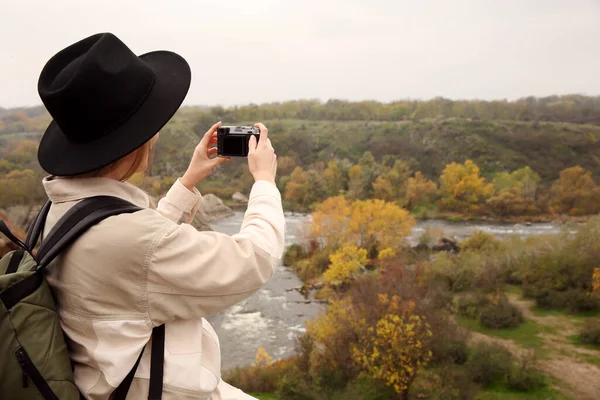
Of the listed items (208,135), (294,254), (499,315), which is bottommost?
(499,315)

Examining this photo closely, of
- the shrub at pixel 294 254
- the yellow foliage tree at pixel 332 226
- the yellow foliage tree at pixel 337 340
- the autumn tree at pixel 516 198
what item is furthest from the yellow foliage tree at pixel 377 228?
the yellow foliage tree at pixel 337 340

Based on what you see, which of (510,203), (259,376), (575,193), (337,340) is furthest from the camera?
(510,203)

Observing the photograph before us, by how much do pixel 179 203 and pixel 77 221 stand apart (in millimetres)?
630

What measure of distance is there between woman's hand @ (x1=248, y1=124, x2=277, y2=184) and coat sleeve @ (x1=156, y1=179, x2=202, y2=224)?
0.40m

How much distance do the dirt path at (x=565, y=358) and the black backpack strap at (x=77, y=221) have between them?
1614 centimetres

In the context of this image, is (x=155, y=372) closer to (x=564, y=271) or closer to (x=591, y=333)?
(x=591, y=333)

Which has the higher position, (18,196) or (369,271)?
(18,196)

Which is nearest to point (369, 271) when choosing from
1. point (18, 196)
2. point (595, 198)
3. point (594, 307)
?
point (594, 307)

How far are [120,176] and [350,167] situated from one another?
32948 millimetres

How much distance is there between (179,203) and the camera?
1.66m

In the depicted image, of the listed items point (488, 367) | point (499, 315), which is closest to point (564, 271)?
point (499, 315)

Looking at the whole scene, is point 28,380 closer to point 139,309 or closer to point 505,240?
point 139,309

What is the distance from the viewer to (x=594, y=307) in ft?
61.2

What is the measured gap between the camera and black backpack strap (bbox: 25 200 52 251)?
3.90 feet
